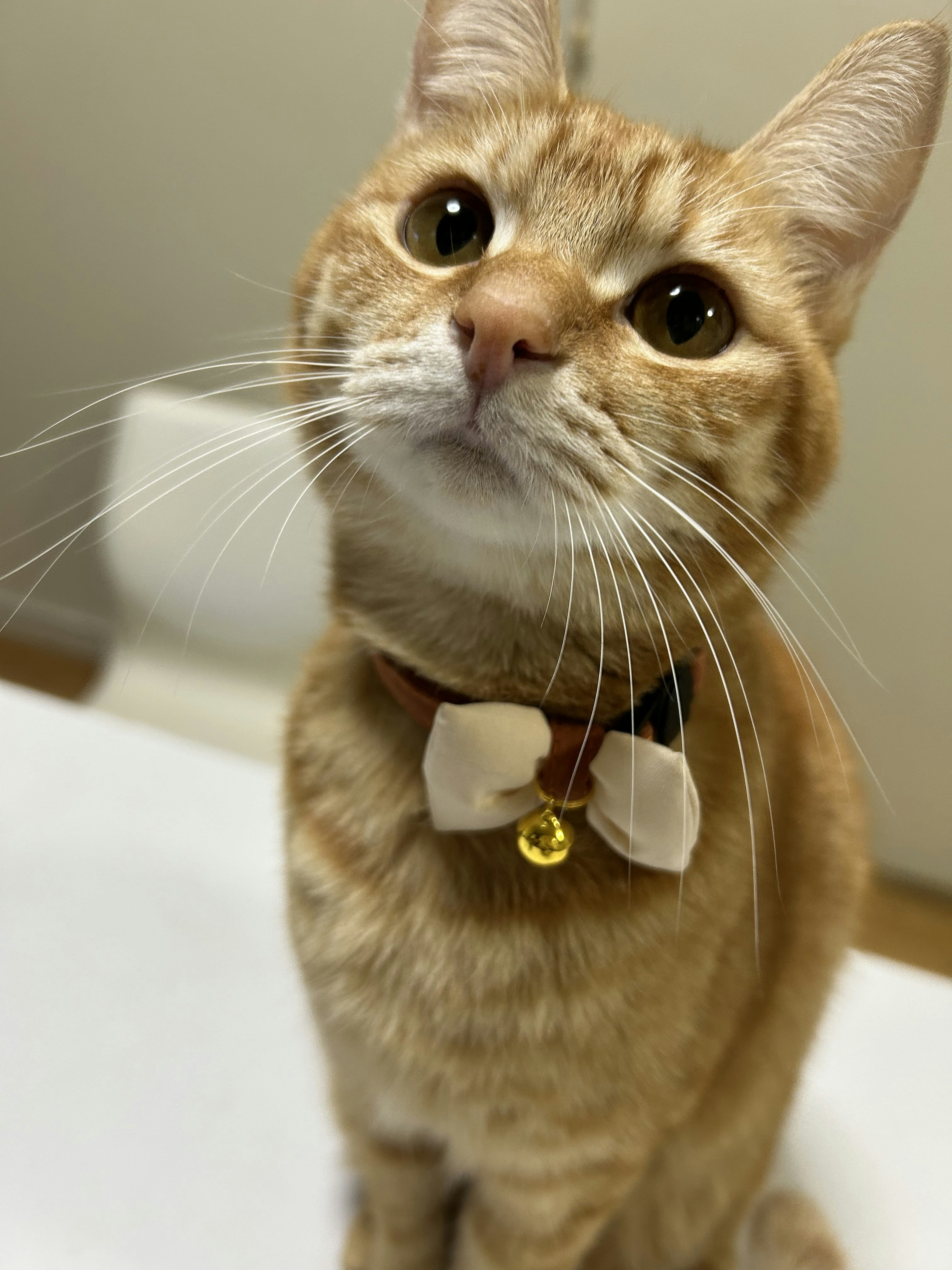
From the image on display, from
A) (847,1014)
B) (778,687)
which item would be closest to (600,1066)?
(778,687)

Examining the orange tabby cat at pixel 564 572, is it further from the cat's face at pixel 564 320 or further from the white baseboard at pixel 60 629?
the white baseboard at pixel 60 629

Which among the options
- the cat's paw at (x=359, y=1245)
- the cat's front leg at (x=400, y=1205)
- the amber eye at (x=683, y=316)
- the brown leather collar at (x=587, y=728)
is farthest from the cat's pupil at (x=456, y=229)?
the cat's paw at (x=359, y=1245)

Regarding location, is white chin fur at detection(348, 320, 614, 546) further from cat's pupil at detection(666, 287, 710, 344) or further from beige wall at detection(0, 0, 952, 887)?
beige wall at detection(0, 0, 952, 887)

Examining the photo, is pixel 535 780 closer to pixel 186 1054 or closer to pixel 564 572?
pixel 564 572

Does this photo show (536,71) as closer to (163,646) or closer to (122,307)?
(122,307)

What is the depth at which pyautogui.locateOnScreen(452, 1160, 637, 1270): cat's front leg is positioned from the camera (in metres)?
0.65

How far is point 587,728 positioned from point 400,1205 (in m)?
0.46

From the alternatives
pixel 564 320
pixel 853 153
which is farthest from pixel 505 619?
pixel 853 153

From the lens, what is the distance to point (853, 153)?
0.60 m

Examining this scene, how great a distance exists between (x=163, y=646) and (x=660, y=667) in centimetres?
111

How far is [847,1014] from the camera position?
1063mm

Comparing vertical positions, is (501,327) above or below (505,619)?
above

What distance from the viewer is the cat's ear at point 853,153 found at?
22.3 inches

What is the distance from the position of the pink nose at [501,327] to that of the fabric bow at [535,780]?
19 centimetres
